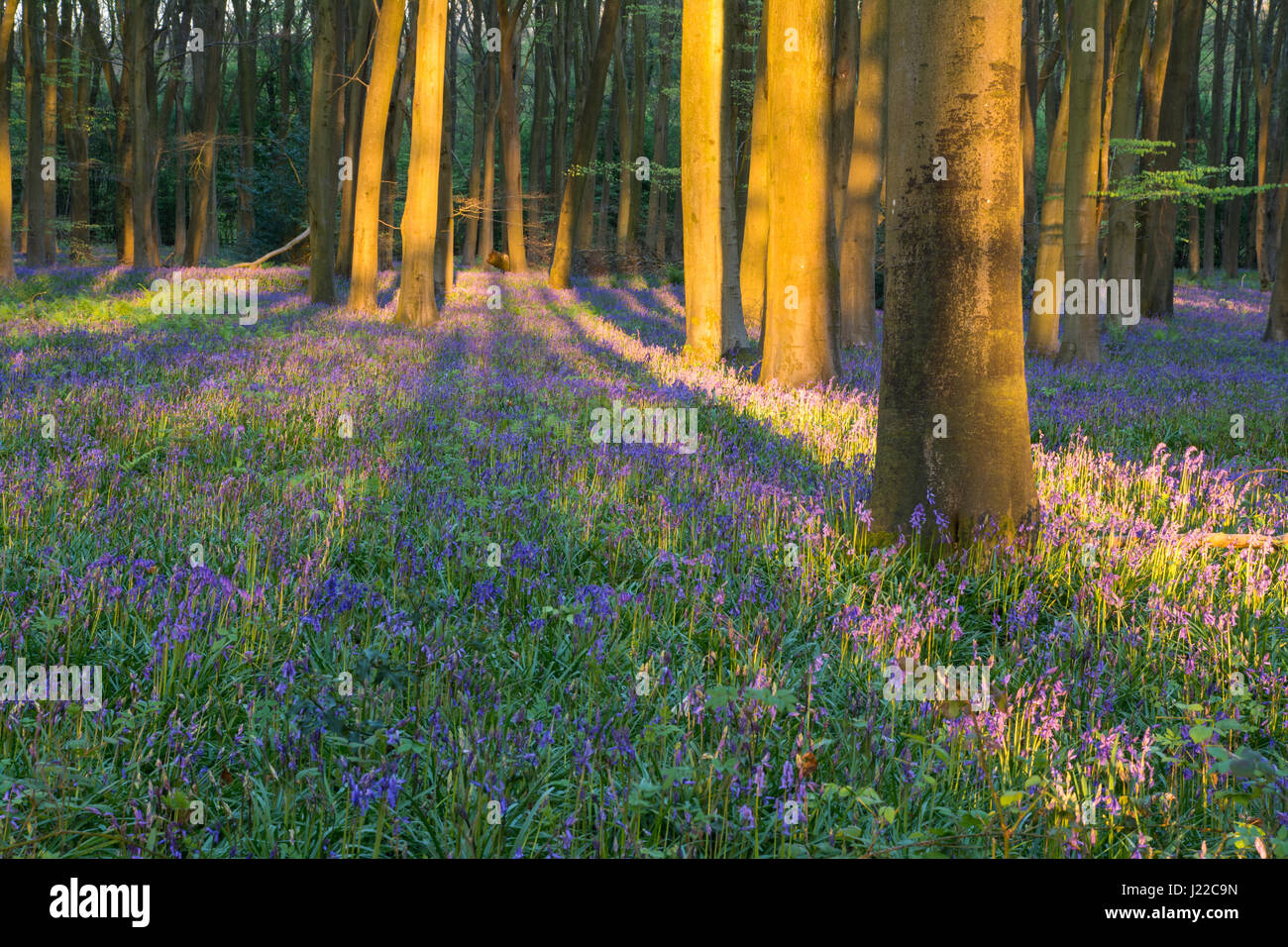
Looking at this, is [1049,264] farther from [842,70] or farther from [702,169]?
[702,169]

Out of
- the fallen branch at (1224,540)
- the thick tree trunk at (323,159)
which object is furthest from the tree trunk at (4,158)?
the fallen branch at (1224,540)

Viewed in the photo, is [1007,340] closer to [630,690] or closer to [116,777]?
[630,690]

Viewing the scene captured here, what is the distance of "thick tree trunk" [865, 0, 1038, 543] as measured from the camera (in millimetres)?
4598

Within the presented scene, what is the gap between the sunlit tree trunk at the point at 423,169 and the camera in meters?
16.0

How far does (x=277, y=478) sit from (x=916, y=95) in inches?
168

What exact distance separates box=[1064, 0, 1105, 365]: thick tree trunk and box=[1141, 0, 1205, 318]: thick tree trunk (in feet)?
21.4

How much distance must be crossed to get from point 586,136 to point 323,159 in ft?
27.9

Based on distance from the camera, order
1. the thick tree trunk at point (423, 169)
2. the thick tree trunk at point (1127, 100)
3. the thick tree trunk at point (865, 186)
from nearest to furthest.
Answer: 1. the thick tree trunk at point (865, 186)
2. the thick tree trunk at point (1127, 100)
3. the thick tree trunk at point (423, 169)

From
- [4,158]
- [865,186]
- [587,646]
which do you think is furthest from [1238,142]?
[587,646]

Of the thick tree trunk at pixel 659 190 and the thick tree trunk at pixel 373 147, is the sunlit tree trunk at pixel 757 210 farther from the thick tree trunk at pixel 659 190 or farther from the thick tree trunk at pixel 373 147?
the thick tree trunk at pixel 659 190

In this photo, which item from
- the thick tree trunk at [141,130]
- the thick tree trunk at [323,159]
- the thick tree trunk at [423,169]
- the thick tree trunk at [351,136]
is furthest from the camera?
the thick tree trunk at [351,136]

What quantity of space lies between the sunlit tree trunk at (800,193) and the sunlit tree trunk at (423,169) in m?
7.35

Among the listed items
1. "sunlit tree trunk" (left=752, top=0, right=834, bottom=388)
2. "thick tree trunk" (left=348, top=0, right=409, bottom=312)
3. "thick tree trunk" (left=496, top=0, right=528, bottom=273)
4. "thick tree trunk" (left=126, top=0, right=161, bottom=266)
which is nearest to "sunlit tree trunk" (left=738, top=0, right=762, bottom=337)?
"thick tree trunk" (left=348, top=0, right=409, bottom=312)

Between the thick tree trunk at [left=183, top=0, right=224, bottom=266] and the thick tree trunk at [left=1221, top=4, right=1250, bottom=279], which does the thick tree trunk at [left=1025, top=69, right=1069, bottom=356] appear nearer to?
the thick tree trunk at [left=183, top=0, right=224, bottom=266]
